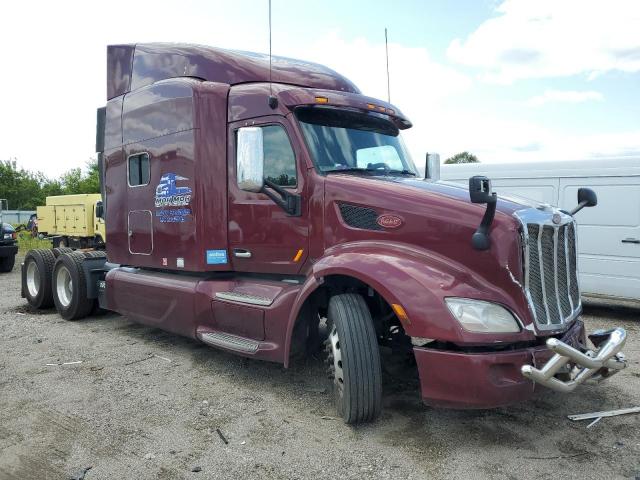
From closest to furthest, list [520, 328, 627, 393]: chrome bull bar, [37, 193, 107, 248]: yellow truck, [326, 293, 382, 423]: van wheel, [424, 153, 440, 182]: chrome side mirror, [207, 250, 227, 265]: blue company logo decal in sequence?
[520, 328, 627, 393]: chrome bull bar < [326, 293, 382, 423]: van wheel < [207, 250, 227, 265]: blue company logo decal < [424, 153, 440, 182]: chrome side mirror < [37, 193, 107, 248]: yellow truck

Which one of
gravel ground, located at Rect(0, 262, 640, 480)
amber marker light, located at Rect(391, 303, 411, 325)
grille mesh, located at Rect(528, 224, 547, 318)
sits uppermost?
grille mesh, located at Rect(528, 224, 547, 318)

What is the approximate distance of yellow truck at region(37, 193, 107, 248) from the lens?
2147 cm

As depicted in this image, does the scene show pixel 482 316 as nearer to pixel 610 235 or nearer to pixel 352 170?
pixel 352 170

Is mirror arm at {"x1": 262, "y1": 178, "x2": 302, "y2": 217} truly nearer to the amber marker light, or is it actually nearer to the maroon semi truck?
the maroon semi truck

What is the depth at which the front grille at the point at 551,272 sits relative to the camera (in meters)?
3.74

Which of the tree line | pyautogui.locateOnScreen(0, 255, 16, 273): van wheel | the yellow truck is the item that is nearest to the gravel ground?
pyautogui.locateOnScreen(0, 255, 16, 273): van wheel

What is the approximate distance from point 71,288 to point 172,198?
125 inches

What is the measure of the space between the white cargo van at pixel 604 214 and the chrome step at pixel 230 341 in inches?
181

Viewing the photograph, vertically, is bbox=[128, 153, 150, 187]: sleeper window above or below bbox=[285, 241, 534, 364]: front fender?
above

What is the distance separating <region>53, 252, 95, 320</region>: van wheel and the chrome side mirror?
5031mm

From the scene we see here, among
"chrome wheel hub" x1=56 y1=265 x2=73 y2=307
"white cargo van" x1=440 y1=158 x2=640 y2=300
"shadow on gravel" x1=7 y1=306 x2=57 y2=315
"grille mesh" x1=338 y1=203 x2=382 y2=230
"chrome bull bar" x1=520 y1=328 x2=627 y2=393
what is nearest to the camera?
"chrome bull bar" x1=520 y1=328 x2=627 y2=393

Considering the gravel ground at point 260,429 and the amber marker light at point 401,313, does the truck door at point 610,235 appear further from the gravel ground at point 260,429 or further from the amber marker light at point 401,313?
the amber marker light at point 401,313

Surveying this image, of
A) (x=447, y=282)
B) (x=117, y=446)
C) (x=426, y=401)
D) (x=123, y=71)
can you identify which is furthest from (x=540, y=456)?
(x=123, y=71)

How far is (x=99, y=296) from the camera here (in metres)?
7.44
